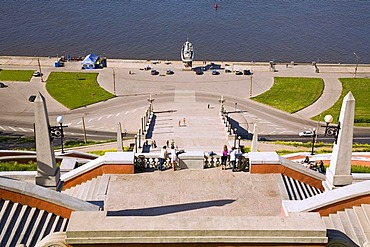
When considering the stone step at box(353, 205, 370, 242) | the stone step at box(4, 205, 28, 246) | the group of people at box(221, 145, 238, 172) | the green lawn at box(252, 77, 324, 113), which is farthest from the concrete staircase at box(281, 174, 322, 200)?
the green lawn at box(252, 77, 324, 113)

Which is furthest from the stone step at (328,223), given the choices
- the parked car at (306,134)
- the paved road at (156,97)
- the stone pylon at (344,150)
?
the paved road at (156,97)

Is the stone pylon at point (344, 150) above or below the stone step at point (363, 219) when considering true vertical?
above

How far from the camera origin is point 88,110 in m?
57.2

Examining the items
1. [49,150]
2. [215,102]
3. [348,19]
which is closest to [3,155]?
[49,150]

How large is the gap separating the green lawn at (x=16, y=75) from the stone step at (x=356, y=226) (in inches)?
2315

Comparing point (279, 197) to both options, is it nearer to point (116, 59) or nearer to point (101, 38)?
point (116, 59)

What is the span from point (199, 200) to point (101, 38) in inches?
2842

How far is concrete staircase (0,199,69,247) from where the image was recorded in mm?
14721

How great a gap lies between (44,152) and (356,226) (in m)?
11.8

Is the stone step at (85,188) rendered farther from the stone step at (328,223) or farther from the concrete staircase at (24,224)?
the stone step at (328,223)

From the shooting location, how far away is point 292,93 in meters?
63.0

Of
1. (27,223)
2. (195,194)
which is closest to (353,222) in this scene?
(195,194)

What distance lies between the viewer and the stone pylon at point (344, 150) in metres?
18.2

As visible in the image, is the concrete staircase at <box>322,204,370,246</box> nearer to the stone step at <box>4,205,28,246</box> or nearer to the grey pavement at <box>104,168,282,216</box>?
the grey pavement at <box>104,168,282,216</box>
